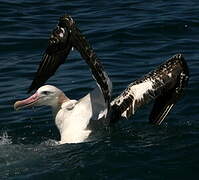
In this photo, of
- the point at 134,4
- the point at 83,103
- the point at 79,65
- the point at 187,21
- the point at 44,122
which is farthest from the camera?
the point at 134,4

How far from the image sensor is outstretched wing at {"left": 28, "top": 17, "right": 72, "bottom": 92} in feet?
39.4

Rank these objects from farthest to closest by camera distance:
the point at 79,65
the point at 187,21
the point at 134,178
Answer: the point at 187,21 < the point at 79,65 < the point at 134,178

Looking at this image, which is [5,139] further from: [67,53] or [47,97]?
[67,53]

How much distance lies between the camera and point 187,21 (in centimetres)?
1859

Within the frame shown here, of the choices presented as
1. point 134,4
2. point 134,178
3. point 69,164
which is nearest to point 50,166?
point 69,164

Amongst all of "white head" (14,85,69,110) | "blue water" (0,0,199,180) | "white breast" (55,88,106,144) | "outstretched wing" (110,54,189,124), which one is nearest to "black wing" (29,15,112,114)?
"white head" (14,85,69,110)

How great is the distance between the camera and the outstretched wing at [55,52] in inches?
473

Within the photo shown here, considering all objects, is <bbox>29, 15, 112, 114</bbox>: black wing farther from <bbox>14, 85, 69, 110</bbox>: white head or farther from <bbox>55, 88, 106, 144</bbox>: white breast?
<bbox>55, 88, 106, 144</bbox>: white breast

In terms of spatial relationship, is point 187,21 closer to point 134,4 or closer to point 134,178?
point 134,4

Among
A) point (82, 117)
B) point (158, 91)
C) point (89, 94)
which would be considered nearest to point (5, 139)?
point (82, 117)

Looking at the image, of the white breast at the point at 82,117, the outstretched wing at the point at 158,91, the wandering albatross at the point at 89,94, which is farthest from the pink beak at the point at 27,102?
the outstretched wing at the point at 158,91

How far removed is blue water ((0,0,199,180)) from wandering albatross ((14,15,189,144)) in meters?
0.26

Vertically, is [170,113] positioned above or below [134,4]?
below

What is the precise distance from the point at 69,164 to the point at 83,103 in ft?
5.59
